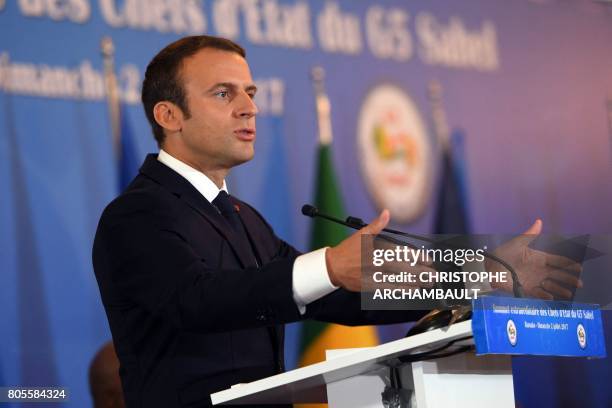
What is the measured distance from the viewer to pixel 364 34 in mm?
5602

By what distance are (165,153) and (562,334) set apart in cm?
145

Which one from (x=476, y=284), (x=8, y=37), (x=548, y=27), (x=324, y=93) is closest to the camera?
(x=476, y=284)

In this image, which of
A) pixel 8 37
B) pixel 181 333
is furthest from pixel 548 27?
pixel 181 333

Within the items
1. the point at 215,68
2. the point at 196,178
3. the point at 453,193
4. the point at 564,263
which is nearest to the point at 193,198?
the point at 196,178

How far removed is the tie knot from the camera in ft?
10.1

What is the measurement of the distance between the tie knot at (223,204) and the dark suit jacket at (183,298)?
90 millimetres

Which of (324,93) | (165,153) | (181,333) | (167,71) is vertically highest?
(324,93)

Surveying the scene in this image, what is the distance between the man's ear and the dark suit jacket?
0.24 m

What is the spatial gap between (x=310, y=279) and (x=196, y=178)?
0.83 m

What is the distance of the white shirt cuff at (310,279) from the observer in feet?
7.68

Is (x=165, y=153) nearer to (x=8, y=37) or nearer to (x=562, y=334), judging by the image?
→ (x=562, y=334)

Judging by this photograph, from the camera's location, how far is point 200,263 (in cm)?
257

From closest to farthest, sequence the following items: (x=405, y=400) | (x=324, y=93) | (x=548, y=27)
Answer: (x=405, y=400) < (x=324, y=93) < (x=548, y=27)

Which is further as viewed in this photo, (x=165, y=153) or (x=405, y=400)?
(x=165, y=153)
